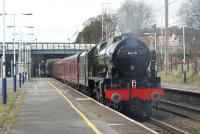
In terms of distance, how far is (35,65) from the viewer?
129 metres

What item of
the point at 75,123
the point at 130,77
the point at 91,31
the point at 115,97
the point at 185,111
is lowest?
the point at 185,111

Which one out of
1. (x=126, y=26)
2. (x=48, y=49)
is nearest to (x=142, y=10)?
(x=126, y=26)

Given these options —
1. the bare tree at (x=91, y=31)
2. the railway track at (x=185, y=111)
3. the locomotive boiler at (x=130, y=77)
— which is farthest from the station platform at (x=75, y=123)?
the bare tree at (x=91, y=31)

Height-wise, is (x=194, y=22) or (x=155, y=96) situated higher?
(x=194, y=22)

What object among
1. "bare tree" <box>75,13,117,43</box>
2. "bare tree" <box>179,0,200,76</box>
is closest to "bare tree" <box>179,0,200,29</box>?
"bare tree" <box>179,0,200,76</box>

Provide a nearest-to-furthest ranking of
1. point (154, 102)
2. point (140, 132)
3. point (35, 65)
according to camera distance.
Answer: point (140, 132)
point (154, 102)
point (35, 65)

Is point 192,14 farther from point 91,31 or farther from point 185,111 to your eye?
point 91,31

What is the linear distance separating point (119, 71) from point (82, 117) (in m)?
3.96

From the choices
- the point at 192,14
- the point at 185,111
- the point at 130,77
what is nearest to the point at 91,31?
the point at 192,14

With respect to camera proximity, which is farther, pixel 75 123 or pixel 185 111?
pixel 185 111

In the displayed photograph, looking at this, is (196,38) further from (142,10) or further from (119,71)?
(119,71)

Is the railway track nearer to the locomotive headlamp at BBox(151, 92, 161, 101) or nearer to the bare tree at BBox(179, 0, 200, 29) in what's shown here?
the locomotive headlamp at BBox(151, 92, 161, 101)

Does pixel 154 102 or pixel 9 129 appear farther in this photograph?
pixel 154 102

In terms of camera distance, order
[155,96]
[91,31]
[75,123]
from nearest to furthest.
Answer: [75,123] → [155,96] → [91,31]
